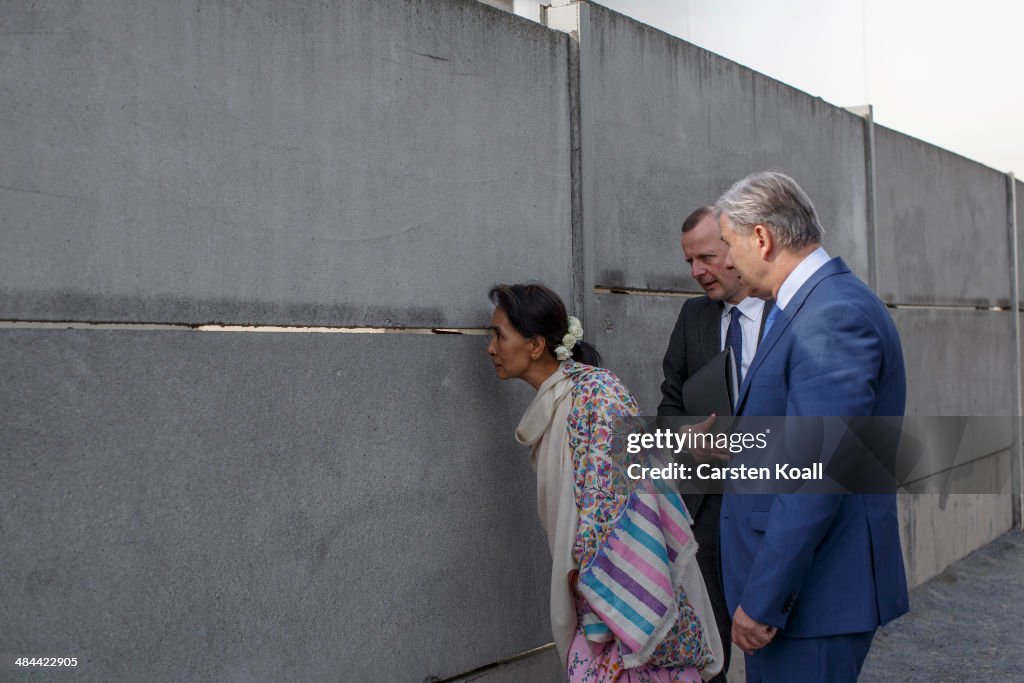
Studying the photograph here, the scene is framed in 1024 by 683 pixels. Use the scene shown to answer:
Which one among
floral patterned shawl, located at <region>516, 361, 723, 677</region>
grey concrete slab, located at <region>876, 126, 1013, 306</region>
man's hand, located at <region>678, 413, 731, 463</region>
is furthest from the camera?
grey concrete slab, located at <region>876, 126, 1013, 306</region>

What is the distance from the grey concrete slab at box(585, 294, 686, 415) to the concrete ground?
6.41 ft

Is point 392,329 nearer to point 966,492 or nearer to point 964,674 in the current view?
point 964,674

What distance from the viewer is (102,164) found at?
8.29ft

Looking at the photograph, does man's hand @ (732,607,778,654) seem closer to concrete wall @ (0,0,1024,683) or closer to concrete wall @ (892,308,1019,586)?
concrete wall @ (0,0,1024,683)

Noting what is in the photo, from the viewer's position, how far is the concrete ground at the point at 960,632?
5363 millimetres

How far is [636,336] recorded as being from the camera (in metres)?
4.38

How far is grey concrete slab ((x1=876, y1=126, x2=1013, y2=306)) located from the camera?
6648 millimetres

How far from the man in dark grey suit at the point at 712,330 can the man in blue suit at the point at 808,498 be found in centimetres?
100

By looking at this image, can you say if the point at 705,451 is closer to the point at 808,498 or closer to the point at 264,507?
the point at 808,498

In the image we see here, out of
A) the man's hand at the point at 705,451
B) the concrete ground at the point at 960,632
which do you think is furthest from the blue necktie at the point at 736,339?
the concrete ground at the point at 960,632

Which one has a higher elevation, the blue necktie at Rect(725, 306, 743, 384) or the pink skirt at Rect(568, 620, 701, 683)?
the blue necktie at Rect(725, 306, 743, 384)

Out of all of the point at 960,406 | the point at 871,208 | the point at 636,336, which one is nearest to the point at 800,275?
the point at 636,336

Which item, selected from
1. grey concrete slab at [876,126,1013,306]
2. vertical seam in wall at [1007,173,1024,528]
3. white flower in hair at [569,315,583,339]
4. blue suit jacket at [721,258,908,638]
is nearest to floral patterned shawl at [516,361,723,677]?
white flower in hair at [569,315,583,339]

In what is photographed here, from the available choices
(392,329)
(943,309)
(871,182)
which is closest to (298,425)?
(392,329)
